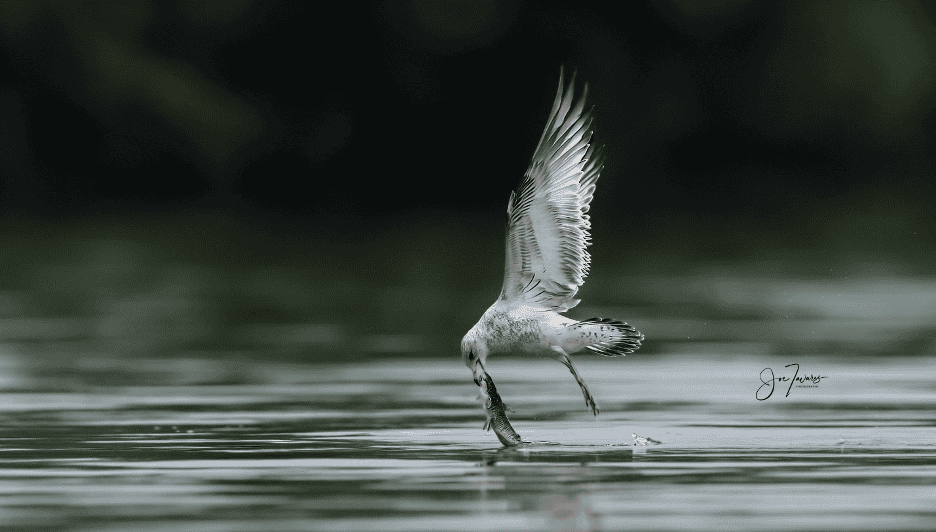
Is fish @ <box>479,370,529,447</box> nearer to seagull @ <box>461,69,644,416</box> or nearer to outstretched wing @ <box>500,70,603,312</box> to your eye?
seagull @ <box>461,69,644,416</box>

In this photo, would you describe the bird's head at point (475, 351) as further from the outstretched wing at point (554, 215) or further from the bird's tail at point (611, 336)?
the bird's tail at point (611, 336)

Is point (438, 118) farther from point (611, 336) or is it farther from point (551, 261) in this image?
point (611, 336)

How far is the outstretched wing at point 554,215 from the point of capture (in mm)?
12070

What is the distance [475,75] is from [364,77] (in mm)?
3529

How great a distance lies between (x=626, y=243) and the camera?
1416 inches

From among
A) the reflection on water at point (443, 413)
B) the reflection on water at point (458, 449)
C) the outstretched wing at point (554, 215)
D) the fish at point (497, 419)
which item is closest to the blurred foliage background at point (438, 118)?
the reflection on water at point (443, 413)

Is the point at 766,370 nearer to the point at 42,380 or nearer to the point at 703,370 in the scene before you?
the point at 703,370

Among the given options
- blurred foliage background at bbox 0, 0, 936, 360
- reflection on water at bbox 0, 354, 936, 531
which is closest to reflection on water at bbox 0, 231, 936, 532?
reflection on water at bbox 0, 354, 936, 531

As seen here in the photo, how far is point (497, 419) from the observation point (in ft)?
38.0

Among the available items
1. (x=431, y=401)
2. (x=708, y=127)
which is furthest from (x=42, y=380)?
(x=708, y=127)

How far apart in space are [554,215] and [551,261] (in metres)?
0.30

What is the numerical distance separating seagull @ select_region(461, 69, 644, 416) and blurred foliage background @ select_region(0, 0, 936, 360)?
2343cm

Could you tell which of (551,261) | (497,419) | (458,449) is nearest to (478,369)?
(497,419)
